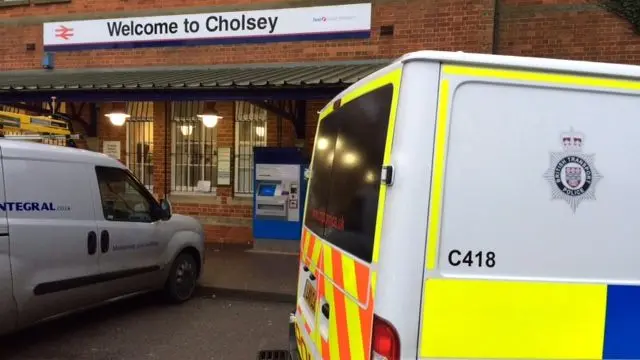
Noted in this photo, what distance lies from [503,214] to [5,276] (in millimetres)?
4215

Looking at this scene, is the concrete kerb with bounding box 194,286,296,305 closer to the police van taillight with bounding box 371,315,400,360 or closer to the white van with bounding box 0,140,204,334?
the white van with bounding box 0,140,204,334

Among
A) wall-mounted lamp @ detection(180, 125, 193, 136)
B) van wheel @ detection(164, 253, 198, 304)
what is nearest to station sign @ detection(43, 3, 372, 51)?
wall-mounted lamp @ detection(180, 125, 193, 136)

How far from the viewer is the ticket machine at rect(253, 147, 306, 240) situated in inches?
359

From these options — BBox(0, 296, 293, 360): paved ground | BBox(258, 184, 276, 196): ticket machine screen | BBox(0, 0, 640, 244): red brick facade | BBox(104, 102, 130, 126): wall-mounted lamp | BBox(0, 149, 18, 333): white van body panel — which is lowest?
BBox(0, 296, 293, 360): paved ground

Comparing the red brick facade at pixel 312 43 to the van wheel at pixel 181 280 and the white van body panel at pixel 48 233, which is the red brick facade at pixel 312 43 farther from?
the white van body panel at pixel 48 233

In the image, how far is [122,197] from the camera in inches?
229

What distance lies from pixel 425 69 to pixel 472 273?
798 mm

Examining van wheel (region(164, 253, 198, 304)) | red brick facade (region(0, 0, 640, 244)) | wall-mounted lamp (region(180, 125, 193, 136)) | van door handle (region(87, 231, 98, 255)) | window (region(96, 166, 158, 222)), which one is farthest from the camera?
wall-mounted lamp (region(180, 125, 193, 136))

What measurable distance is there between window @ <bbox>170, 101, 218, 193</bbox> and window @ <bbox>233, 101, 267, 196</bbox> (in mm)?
482

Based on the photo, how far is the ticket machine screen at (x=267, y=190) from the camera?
9203 mm

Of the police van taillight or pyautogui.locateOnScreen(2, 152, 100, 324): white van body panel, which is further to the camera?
pyautogui.locateOnScreen(2, 152, 100, 324): white van body panel

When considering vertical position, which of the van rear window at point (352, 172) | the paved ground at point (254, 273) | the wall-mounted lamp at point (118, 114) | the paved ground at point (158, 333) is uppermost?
the wall-mounted lamp at point (118, 114)

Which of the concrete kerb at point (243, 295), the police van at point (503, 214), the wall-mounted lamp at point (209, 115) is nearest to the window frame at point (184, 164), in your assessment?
the wall-mounted lamp at point (209, 115)

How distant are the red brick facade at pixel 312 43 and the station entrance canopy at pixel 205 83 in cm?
33
